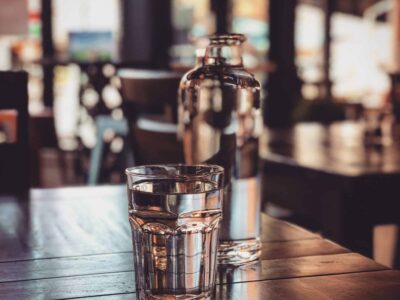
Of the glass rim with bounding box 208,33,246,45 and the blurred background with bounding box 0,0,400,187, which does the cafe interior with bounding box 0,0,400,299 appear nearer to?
the glass rim with bounding box 208,33,246,45

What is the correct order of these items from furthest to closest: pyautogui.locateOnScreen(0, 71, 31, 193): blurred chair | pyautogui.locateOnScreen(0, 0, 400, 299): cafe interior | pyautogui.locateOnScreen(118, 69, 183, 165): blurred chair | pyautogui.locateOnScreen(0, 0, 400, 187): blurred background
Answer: pyautogui.locateOnScreen(0, 0, 400, 187): blurred background < pyautogui.locateOnScreen(118, 69, 183, 165): blurred chair < pyautogui.locateOnScreen(0, 71, 31, 193): blurred chair < pyautogui.locateOnScreen(0, 0, 400, 299): cafe interior

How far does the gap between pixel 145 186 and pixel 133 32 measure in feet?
20.8

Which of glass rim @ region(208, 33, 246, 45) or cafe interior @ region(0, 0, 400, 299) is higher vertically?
glass rim @ region(208, 33, 246, 45)

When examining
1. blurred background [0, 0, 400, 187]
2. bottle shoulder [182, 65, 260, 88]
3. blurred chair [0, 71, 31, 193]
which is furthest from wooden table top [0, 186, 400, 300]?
blurred background [0, 0, 400, 187]

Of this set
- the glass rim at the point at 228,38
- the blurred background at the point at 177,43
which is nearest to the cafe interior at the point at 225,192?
the glass rim at the point at 228,38

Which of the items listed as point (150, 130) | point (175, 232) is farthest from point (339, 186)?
point (175, 232)

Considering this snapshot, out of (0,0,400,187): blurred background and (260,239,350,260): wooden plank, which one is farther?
(0,0,400,187): blurred background

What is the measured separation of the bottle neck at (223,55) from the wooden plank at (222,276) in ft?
0.73

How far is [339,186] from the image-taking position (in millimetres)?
1639

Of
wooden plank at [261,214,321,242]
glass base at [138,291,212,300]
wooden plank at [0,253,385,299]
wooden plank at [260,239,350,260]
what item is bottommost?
wooden plank at [261,214,321,242]

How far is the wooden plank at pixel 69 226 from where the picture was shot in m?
0.83

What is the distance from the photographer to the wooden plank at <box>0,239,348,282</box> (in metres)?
0.73

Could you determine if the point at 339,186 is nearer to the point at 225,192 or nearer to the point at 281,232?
the point at 281,232

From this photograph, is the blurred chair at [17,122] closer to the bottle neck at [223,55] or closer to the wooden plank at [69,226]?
the wooden plank at [69,226]
